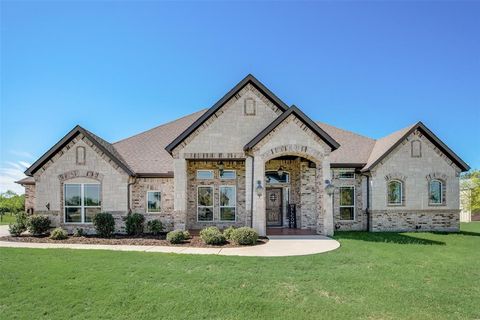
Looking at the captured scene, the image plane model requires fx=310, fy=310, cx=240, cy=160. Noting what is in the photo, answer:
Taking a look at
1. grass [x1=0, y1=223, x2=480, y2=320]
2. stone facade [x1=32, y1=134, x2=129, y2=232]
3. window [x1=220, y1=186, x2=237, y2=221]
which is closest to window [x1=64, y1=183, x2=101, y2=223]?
stone facade [x1=32, y1=134, x2=129, y2=232]

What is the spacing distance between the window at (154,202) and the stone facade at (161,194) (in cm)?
16

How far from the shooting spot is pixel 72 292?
7.00 meters

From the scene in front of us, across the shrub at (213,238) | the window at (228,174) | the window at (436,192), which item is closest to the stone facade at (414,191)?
the window at (436,192)

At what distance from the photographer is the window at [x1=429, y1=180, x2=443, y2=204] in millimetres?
17656

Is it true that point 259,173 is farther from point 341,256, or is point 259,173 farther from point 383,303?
point 383,303

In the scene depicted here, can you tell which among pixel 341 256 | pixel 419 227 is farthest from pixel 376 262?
pixel 419 227

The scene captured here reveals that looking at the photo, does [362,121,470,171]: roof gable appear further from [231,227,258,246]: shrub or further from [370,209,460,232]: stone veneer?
[231,227,258,246]: shrub

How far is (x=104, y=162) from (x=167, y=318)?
40.0 feet

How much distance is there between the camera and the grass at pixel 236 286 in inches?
242

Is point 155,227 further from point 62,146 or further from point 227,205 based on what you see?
point 62,146

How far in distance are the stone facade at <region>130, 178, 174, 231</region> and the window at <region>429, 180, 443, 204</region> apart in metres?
14.7

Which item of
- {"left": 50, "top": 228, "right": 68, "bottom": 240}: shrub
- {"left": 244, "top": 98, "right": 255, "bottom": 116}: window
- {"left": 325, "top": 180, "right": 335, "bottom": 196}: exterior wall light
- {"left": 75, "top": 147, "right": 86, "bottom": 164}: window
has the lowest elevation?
{"left": 50, "top": 228, "right": 68, "bottom": 240}: shrub

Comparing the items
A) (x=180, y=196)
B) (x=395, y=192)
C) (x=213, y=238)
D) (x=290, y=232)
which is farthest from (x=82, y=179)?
(x=395, y=192)

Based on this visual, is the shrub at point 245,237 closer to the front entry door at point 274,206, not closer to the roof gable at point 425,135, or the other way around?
the front entry door at point 274,206
